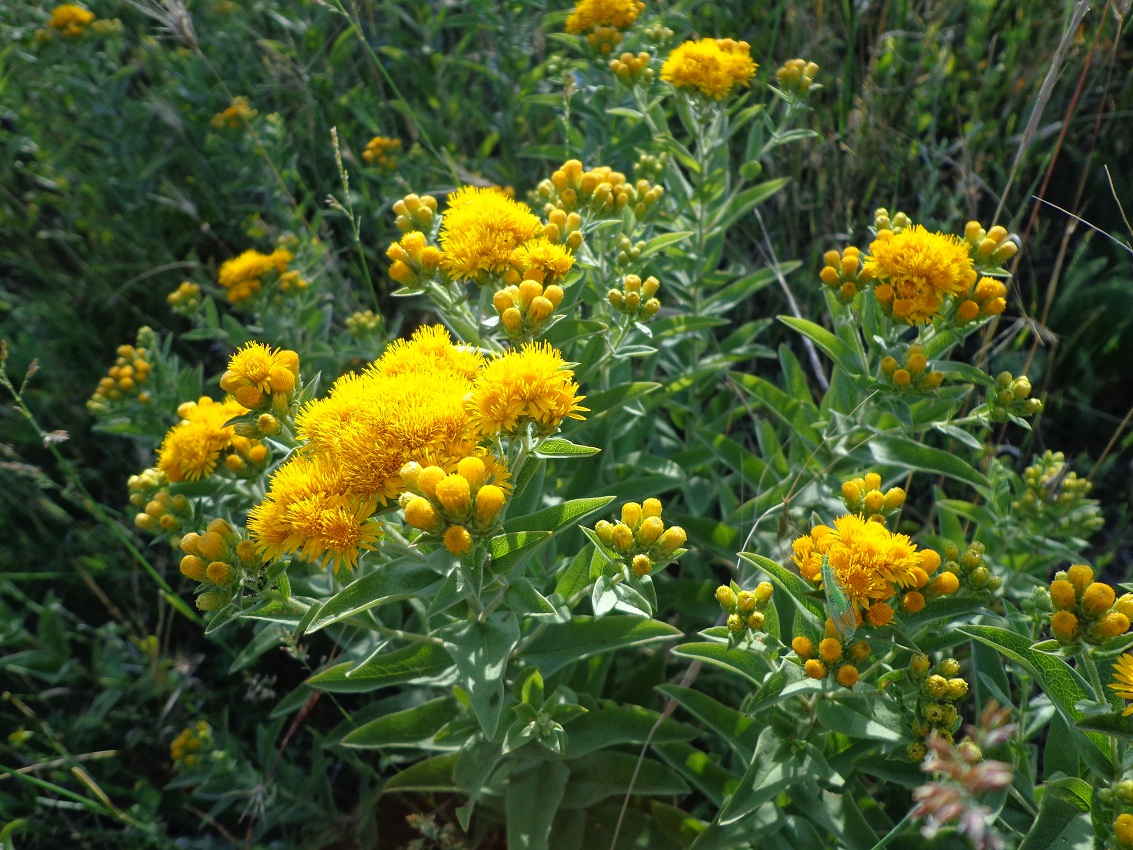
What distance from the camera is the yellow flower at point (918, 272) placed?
2.54 metres

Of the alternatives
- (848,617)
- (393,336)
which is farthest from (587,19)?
(848,617)

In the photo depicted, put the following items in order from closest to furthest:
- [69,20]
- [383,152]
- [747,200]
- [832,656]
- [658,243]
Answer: [832,656] → [658,243] → [747,200] → [383,152] → [69,20]

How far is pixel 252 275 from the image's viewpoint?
3809 millimetres

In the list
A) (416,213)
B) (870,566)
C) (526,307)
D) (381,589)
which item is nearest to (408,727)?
(381,589)

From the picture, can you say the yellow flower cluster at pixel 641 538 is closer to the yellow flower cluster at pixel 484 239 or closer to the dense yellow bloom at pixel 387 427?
the dense yellow bloom at pixel 387 427

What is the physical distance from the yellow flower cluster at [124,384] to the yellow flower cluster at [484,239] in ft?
5.44

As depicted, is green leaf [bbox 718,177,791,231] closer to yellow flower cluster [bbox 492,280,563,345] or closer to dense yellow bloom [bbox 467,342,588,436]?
yellow flower cluster [bbox 492,280,563,345]

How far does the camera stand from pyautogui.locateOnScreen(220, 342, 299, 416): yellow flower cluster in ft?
7.43

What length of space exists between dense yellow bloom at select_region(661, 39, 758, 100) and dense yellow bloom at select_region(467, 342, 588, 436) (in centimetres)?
186

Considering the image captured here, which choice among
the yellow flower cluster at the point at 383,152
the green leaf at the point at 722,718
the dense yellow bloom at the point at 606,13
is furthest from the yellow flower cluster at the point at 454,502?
the yellow flower cluster at the point at 383,152

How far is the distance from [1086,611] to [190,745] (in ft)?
10.6

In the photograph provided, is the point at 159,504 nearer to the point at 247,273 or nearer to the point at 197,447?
the point at 197,447

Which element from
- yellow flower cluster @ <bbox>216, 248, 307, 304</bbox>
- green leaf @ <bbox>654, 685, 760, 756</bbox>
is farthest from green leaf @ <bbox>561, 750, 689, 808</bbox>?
yellow flower cluster @ <bbox>216, 248, 307, 304</bbox>

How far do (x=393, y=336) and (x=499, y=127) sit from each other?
5.84ft
